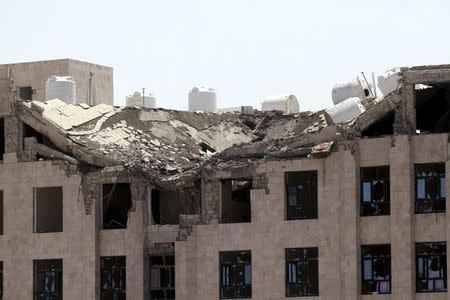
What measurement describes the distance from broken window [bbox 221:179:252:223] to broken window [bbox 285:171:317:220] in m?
2.46

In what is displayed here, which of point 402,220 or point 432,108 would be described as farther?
point 432,108

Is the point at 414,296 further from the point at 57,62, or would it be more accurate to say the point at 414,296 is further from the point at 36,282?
the point at 57,62

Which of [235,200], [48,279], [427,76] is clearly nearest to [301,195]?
[235,200]

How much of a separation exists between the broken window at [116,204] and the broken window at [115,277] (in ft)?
4.49

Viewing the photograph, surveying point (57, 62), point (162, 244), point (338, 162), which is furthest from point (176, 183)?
point (57, 62)

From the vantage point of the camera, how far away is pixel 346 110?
213 ft

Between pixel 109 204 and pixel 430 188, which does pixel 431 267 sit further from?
pixel 109 204

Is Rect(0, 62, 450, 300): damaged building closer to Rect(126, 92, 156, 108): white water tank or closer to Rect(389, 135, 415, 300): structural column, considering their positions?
Rect(389, 135, 415, 300): structural column

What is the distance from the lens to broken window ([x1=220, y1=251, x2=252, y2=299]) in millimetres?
62469

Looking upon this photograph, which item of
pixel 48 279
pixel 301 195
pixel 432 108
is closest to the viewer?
pixel 301 195

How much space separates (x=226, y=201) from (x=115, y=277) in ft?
14.9

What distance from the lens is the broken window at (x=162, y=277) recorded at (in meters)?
64.2

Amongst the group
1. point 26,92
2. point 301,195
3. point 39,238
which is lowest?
point 39,238

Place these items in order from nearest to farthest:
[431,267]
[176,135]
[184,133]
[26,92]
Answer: [431,267] < [176,135] < [184,133] < [26,92]
